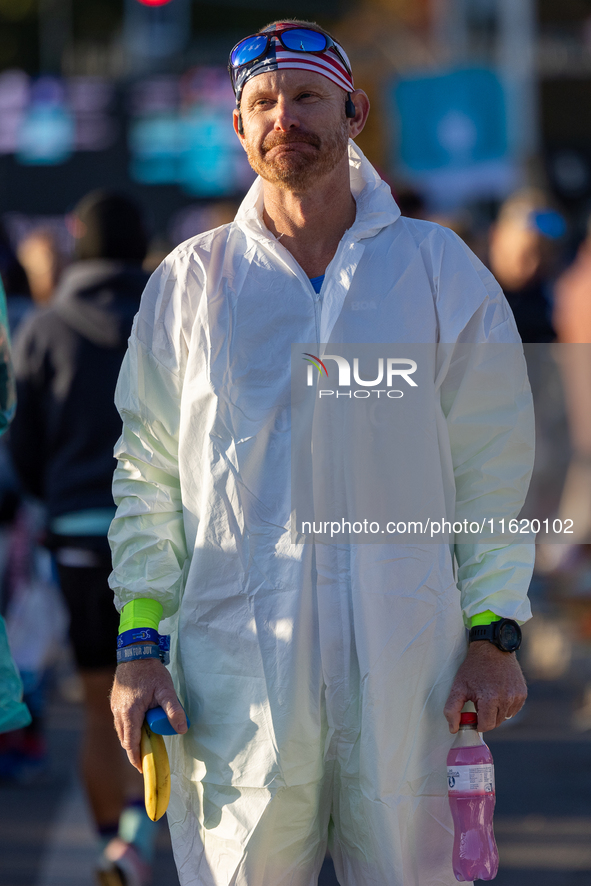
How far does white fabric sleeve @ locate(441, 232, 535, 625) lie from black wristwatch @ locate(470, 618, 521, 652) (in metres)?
0.03

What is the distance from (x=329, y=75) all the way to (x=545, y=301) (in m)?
4.03

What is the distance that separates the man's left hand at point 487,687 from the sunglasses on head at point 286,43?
1.30 m

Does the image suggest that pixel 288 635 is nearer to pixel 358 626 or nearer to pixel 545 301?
pixel 358 626

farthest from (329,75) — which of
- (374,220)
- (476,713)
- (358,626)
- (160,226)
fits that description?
(160,226)

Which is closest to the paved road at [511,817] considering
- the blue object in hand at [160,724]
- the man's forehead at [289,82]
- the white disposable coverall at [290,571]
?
the white disposable coverall at [290,571]

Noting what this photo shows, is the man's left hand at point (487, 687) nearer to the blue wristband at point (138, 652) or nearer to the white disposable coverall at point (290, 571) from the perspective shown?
the white disposable coverall at point (290, 571)

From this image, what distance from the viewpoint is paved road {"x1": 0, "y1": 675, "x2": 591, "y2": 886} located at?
433 centimetres

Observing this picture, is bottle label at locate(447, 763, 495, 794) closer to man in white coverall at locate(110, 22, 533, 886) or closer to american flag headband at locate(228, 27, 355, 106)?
man in white coverall at locate(110, 22, 533, 886)

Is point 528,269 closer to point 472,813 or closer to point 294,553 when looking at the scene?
point 294,553

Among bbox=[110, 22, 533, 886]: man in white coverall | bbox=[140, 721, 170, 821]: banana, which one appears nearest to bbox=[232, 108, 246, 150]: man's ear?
bbox=[110, 22, 533, 886]: man in white coverall

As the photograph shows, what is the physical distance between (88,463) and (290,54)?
81.5 inches

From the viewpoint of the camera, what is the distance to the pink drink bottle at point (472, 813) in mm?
2342

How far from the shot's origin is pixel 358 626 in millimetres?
2369

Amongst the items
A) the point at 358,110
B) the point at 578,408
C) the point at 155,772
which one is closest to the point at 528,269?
the point at 578,408
